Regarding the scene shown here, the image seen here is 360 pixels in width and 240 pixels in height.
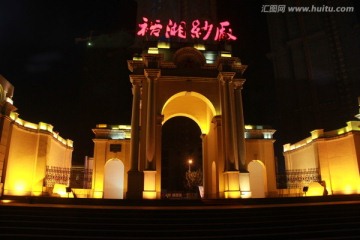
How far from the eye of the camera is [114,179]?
23562 millimetres

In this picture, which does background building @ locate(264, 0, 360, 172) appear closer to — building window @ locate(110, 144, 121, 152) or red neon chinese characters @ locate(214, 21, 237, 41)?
red neon chinese characters @ locate(214, 21, 237, 41)

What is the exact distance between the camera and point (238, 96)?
19.1 m

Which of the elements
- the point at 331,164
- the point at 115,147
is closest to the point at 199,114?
the point at 115,147

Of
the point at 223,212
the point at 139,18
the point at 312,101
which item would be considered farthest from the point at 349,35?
the point at 223,212

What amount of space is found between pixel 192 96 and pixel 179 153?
1721 cm

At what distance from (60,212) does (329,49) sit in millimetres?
29801

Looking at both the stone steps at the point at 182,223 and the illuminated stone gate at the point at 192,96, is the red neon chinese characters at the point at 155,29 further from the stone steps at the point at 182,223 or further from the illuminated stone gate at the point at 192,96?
the stone steps at the point at 182,223

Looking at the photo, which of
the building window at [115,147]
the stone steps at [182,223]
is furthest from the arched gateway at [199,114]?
the stone steps at [182,223]

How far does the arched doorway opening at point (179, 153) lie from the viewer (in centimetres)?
3500

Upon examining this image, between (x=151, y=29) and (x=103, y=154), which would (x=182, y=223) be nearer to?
(x=151, y=29)

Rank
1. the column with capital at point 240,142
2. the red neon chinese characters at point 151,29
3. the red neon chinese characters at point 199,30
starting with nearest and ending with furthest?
1. the column with capital at point 240,142
2. the red neon chinese characters at point 151,29
3. the red neon chinese characters at point 199,30

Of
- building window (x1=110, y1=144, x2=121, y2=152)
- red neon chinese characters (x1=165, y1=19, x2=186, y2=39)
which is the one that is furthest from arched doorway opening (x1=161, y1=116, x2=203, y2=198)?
red neon chinese characters (x1=165, y1=19, x2=186, y2=39)

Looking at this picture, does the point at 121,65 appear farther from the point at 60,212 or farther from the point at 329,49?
the point at 60,212

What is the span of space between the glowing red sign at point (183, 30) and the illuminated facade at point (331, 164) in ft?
30.3
